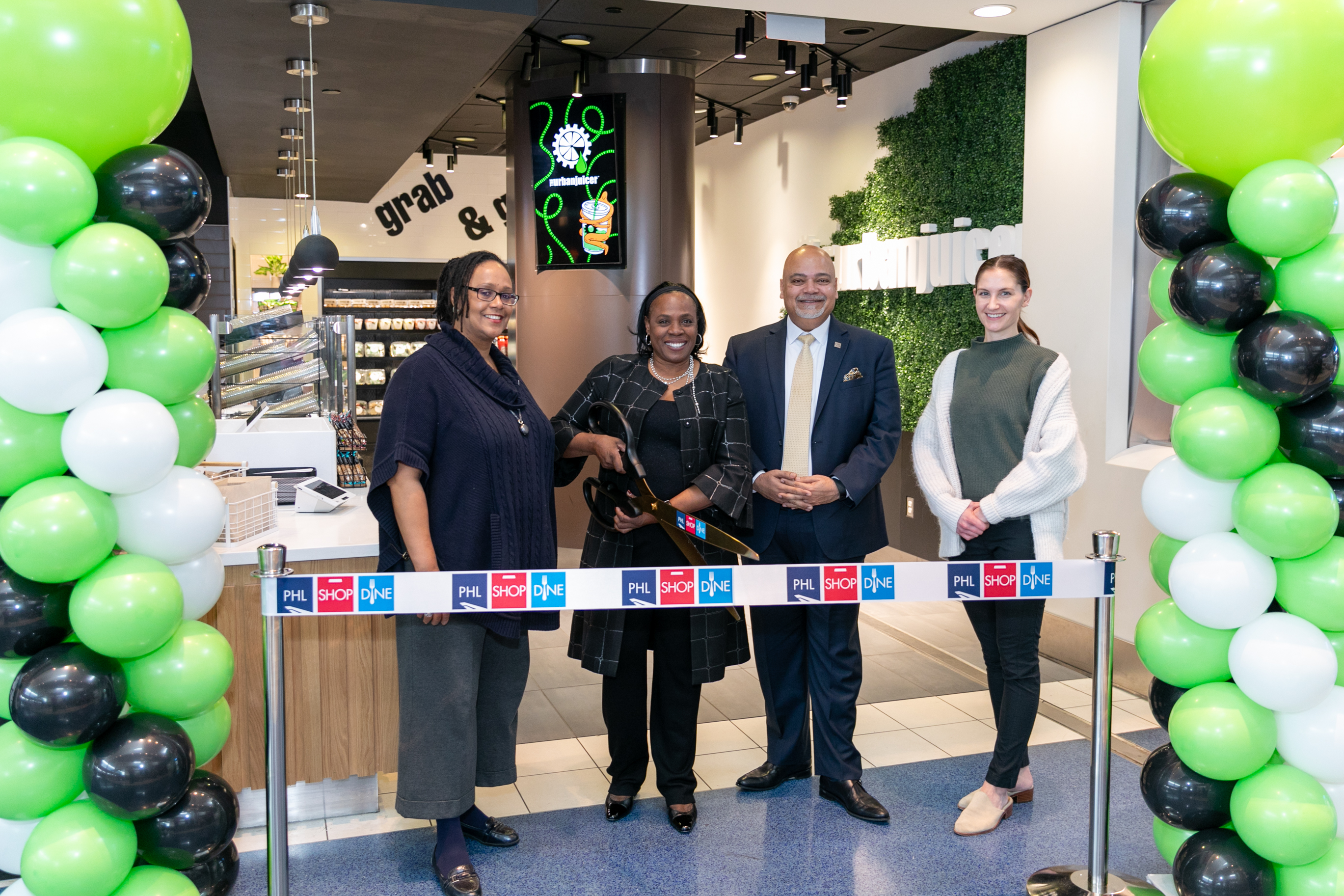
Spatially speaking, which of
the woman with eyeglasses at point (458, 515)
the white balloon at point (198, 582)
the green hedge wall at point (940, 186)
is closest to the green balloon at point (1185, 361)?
the woman with eyeglasses at point (458, 515)

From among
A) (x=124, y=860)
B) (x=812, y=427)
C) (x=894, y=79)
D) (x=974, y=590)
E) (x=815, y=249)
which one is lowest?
(x=124, y=860)

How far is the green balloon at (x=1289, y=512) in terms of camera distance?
2096mm

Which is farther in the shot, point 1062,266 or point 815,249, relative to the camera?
point 1062,266

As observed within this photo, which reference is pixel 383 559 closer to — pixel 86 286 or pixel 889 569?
pixel 86 286

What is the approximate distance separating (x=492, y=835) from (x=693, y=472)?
121cm

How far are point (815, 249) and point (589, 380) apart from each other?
2.68 ft

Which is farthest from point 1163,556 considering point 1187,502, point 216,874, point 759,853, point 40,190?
point 40,190

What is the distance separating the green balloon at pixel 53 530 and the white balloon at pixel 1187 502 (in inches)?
84.6

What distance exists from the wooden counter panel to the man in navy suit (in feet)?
3.85

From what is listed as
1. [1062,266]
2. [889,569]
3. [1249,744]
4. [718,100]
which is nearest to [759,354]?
[889,569]

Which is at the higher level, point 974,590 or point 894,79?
point 894,79

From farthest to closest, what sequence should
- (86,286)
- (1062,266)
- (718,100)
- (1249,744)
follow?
1. (718,100)
2. (1062,266)
3. (1249,744)
4. (86,286)

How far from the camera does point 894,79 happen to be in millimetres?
7281

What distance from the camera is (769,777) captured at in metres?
3.47
